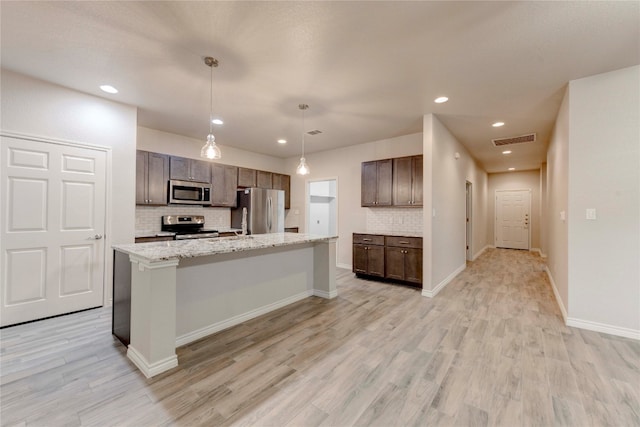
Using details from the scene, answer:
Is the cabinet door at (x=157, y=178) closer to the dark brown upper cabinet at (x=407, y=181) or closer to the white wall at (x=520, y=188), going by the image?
the dark brown upper cabinet at (x=407, y=181)

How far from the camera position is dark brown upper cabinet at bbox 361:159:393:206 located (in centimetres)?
486

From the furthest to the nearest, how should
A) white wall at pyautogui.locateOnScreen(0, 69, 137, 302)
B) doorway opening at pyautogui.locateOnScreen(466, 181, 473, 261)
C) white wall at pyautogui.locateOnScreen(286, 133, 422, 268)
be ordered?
doorway opening at pyautogui.locateOnScreen(466, 181, 473, 261), white wall at pyautogui.locateOnScreen(286, 133, 422, 268), white wall at pyautogui.locateOnScreen(0, 69, 137, 302)

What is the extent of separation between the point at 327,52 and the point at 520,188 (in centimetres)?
900

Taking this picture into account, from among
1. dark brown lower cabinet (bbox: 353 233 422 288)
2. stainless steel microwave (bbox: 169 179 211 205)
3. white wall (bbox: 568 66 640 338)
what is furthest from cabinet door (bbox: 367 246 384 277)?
stainless steel microwave (bbox: 169 179 211 205)

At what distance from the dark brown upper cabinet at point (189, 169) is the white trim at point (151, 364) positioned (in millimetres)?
3207

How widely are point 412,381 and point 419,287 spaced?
255 centimetres

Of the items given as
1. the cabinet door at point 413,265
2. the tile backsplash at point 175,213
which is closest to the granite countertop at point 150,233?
the tile backsplash at point 175,213

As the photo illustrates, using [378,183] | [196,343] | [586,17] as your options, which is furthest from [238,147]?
[586,17]

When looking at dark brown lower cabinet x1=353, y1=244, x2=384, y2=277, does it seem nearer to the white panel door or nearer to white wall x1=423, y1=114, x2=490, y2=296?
white wall x1=423, y1=114, x2=490, y2=296

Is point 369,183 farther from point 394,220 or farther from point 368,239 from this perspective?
point 368,239

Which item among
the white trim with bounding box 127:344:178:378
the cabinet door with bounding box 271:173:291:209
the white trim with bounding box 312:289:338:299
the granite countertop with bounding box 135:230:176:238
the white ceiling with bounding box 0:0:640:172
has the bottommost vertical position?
the white trim with bounding box 127:344:178:378

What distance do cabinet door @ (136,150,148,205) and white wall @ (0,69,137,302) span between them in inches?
27.1

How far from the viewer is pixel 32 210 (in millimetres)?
2910

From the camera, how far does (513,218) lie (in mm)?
8742
